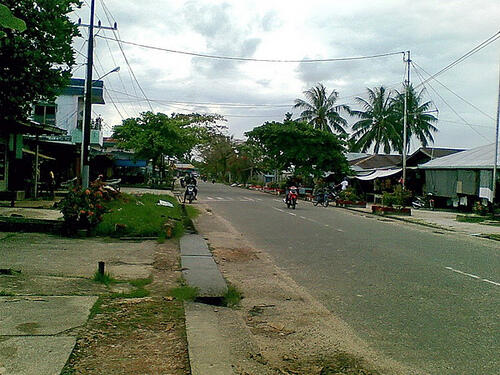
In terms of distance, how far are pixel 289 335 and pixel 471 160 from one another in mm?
28171

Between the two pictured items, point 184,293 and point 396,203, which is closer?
point 184,293

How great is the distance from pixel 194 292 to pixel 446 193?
29175 mm

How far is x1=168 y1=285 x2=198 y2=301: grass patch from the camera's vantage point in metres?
7.40

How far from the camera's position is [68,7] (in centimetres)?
1501

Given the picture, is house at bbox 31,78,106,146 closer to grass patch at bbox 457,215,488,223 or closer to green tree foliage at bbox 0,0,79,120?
green tree foliage at bbox 0,0,79,120

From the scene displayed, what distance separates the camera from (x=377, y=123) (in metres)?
50.5

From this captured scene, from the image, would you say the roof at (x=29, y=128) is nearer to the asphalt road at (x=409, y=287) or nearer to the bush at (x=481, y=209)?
the asphalt road at (x=409, y=287)

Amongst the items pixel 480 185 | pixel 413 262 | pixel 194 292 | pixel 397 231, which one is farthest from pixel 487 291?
pixel 480 185

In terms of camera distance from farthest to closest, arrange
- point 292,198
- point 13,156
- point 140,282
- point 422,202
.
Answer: point 422,202 → point 292,198 → point 13,156 → point 140,282

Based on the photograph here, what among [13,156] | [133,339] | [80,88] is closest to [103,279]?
[133,339]

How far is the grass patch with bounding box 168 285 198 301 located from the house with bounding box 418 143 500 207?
2393cm

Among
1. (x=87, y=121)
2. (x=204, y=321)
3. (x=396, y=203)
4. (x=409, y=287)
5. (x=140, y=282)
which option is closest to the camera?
(x=204, y=321)

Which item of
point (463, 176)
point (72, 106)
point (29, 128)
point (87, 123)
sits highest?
point (72, 106)

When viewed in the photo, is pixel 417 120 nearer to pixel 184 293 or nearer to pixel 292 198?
pixel 292 198
